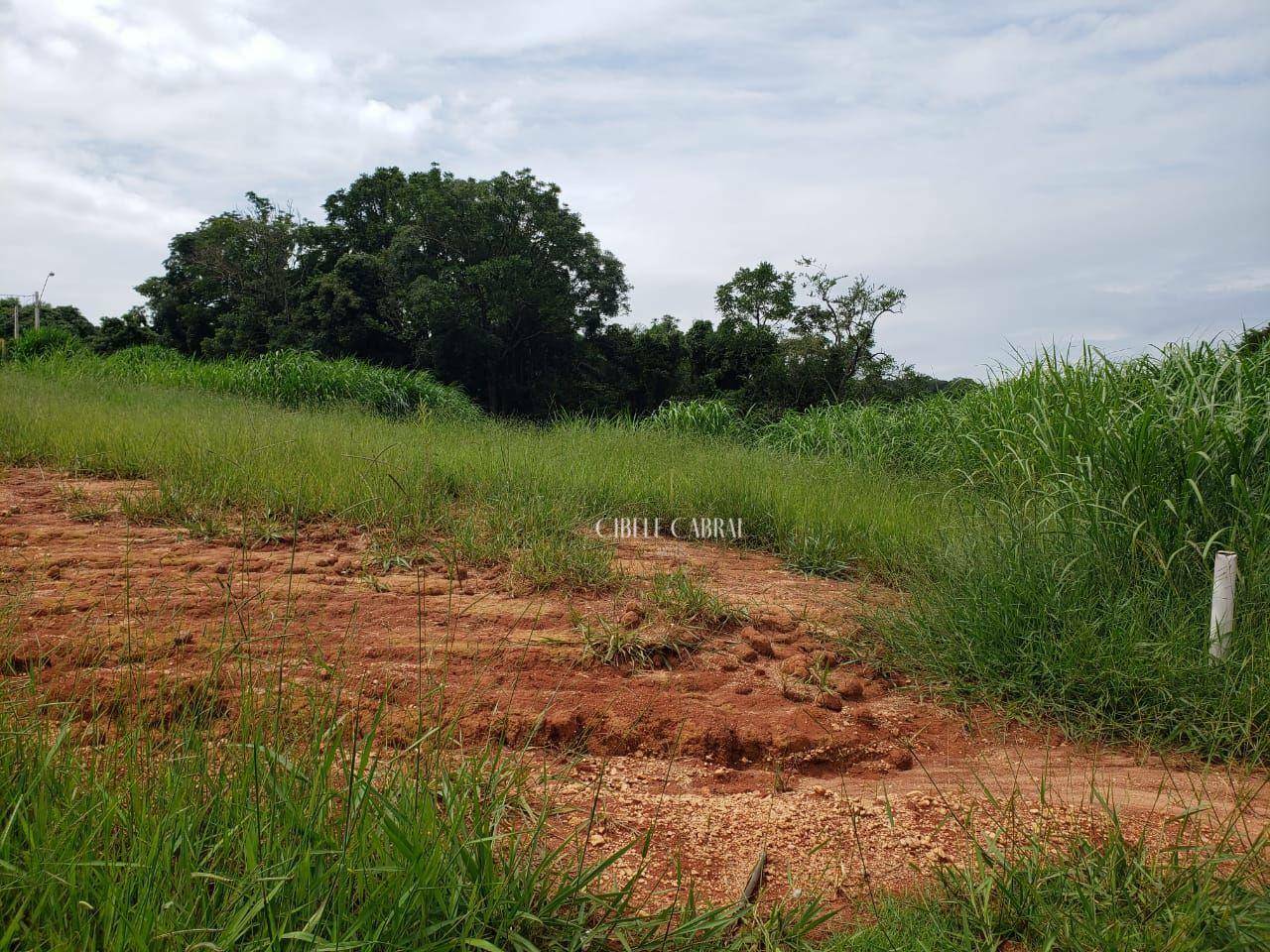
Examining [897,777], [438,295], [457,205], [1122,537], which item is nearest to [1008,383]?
[1122,537]

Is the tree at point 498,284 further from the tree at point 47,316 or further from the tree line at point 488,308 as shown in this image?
the tree at point 47,316

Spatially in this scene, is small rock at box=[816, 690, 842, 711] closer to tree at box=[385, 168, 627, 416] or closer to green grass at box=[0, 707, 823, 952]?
green grass at box=[0, 707, 823, 952]

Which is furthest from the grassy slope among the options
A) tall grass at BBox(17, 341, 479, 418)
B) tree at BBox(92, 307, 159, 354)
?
tree at BBox(92, 307, 159, 354)

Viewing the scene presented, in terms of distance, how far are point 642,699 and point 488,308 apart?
16.7 meters

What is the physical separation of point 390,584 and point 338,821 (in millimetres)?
2233

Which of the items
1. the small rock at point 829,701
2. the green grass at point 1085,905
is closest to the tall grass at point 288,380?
the small rock at point 829,701

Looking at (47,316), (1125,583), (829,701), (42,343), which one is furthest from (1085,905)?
(47,316)

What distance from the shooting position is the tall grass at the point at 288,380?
511 inches

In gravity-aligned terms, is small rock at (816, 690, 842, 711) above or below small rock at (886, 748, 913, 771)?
above

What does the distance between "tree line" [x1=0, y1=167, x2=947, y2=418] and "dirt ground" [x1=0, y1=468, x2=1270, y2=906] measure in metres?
13.9

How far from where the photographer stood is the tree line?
18.3 metres

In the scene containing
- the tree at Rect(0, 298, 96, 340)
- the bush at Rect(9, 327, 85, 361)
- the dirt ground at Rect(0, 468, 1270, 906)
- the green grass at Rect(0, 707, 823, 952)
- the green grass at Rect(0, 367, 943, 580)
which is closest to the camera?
A: the green grass at Rect(0, 707, 823, 952)

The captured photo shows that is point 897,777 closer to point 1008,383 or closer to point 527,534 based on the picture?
point 527,534

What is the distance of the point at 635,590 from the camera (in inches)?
152
